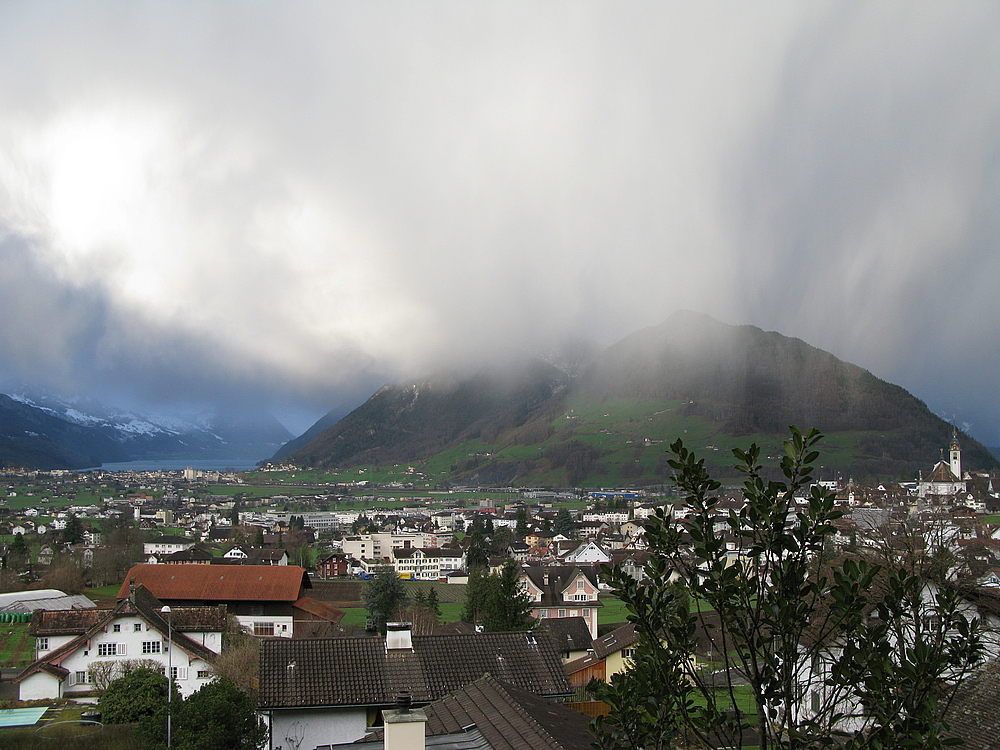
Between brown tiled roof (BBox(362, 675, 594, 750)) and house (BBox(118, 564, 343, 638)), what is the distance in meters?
37.4

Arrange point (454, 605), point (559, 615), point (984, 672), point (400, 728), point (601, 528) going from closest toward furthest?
point (400, 728) → point (984, 672) → point (559, 615) → point (454, 605) → point (601, 528)

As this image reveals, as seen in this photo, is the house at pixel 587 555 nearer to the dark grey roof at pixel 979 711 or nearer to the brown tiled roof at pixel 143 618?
the brown tiled roof at pixel 143 618

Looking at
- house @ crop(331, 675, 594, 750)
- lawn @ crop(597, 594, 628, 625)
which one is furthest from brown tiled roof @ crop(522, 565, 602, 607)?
house @ crop(331, 675, 594, 750)

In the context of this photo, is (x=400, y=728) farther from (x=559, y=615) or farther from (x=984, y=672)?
(x=559, y=615)

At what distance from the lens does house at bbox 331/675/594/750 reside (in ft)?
33.1

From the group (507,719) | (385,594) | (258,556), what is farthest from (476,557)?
(507,719)

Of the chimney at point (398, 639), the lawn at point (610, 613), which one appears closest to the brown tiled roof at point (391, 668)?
the chimney at point (398, 639)

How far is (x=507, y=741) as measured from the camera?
1112cm

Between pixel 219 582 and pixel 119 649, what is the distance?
1788cm

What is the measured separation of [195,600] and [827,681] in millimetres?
53808

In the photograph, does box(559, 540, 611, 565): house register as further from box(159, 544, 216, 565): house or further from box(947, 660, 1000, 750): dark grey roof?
box(947, 660, 1000, 750): dark grey roof

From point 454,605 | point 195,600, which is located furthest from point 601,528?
point 195,600

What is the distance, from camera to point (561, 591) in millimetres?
65312

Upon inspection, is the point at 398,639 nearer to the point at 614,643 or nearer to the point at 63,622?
the point at 614,643
